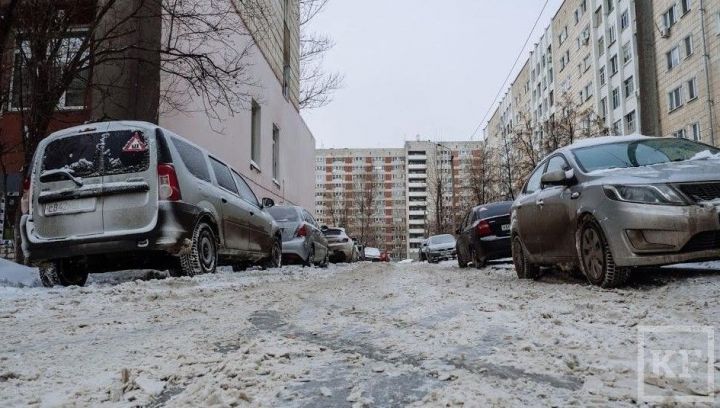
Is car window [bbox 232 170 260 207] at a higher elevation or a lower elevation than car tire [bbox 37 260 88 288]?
higher

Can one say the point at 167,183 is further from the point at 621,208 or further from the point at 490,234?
the point at 490,234

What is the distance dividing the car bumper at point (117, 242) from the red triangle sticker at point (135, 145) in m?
0.68

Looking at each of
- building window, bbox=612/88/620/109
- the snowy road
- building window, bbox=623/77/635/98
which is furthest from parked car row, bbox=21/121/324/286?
building window, bbox=612/88/620/109

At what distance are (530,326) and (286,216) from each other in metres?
9.63

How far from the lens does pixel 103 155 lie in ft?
18.9

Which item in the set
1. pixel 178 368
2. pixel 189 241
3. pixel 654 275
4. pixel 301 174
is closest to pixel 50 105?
pixel 189 241

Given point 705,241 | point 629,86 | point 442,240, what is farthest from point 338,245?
point 629,86

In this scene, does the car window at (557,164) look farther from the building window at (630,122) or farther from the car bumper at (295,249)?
the building window at (630,122)

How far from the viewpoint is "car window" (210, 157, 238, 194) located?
7416 mm

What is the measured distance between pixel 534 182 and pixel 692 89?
27.5 m

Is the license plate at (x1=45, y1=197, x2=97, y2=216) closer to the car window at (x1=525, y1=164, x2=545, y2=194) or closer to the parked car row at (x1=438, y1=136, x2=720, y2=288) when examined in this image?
the parked car row at (x1=438, y1=136, x2=720, y2=288)

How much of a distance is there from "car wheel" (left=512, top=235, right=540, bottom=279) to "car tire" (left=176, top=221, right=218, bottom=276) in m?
4.10

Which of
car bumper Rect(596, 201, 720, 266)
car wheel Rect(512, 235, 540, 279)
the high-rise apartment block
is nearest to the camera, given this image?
car bumper Rect(596, 201, 720, 266)

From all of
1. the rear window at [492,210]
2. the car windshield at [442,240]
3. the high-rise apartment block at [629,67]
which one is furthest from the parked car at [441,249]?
the rear window at [492,210]
